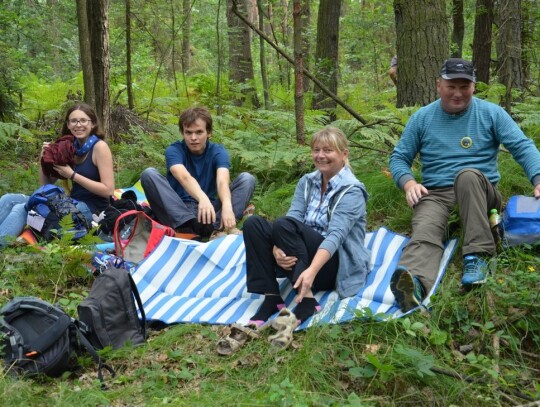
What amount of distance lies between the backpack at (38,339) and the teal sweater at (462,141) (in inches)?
96.1

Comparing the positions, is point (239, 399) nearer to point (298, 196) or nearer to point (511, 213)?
point (298, 196)

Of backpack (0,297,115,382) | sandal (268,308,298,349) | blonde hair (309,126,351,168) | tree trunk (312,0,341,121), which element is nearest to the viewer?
backpack (0,297,115,382)

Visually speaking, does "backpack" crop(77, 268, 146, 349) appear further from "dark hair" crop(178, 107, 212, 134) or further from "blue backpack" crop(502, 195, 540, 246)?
"blue backpack" crop(502, 195, 540, 246)

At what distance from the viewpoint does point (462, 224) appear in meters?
3.93

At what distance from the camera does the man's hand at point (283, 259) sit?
3746mm

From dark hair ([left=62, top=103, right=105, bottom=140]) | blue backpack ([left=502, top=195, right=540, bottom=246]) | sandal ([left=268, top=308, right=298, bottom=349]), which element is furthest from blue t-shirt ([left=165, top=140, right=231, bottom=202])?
blue backpack ([left=502, top=195, right=540, bottom=246])

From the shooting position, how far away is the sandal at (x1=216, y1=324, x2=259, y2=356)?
3.48 metres

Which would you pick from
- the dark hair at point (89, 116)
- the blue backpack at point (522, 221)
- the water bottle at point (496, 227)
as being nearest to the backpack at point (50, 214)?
the dark hair at point (89, 116)

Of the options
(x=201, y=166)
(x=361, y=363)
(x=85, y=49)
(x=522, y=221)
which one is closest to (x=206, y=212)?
(x=201, y=166)

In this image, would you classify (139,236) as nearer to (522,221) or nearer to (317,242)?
(317,242)

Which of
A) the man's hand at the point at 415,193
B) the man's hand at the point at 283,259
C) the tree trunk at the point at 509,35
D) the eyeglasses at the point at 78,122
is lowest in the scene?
the man's hand at the point at 283,259

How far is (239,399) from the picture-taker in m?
3.00

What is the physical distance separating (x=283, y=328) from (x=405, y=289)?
2.46ft

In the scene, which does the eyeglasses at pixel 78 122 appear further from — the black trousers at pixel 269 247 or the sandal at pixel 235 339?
the sandal at pixel 235 339
